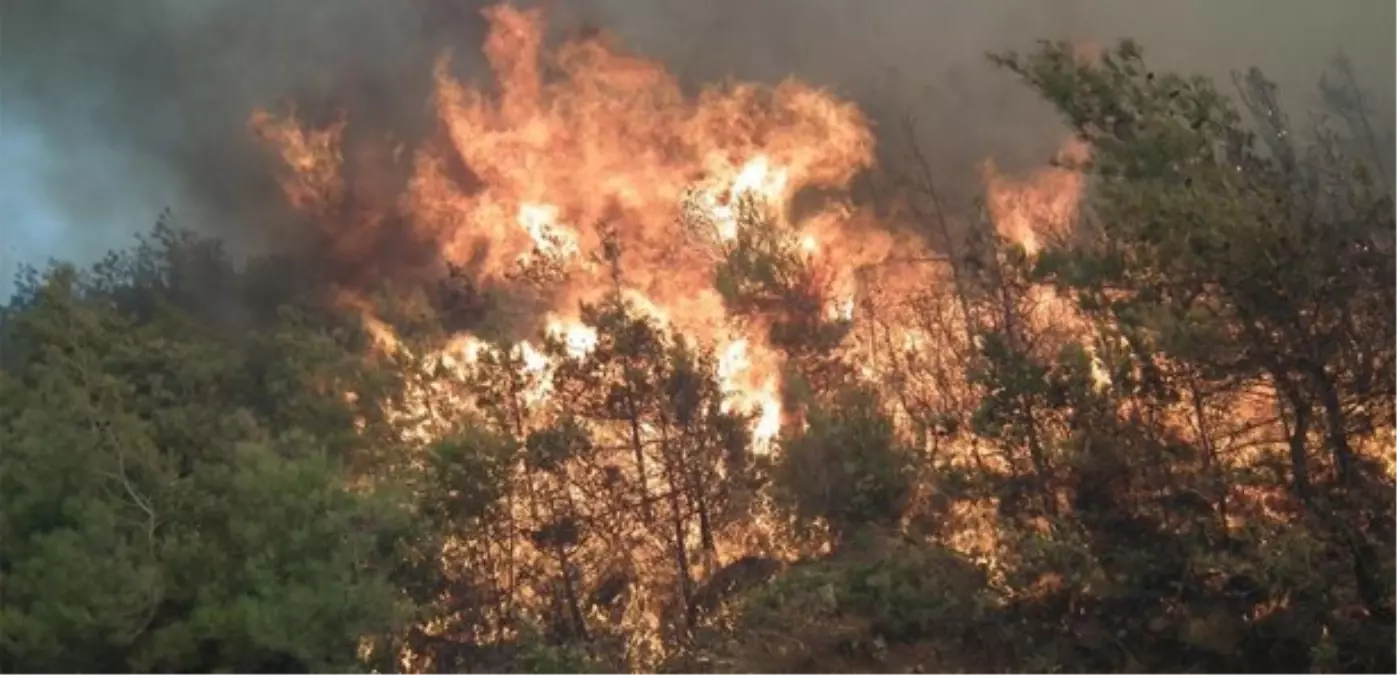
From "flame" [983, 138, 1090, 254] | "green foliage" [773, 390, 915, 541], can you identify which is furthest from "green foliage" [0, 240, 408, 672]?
"flame" [983, 138, 1090, 254]

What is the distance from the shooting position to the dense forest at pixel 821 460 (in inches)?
402

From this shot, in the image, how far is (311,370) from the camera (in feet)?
70.7

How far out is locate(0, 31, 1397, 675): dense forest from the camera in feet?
33.5

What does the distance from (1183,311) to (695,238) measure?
40.7 ft

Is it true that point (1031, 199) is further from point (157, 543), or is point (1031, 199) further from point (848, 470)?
point (157, 543)

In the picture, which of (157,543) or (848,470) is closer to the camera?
(157,543)

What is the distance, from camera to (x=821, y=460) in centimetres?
1634

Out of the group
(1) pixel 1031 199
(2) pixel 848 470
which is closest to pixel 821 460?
(2) pixel 848 470

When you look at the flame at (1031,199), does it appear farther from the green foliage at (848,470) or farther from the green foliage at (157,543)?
the green foliage at (157,543)

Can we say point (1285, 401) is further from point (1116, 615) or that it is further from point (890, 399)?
point (890, 399)

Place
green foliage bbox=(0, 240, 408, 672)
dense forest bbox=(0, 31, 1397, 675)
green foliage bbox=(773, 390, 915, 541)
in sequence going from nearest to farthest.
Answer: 1. dense forest bbox=(0, 31, 1397, 675)
2. green foliage bbox=(0, 240, 408, 672)
3. green foliage bbox=(773, 390, 915, 541)

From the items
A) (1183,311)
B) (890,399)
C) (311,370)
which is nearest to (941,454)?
(890,399)

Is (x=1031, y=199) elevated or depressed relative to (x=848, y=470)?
elevated

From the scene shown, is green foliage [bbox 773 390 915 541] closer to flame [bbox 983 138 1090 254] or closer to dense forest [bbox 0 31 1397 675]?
dense forest [bbox 0 31 1397 675]
